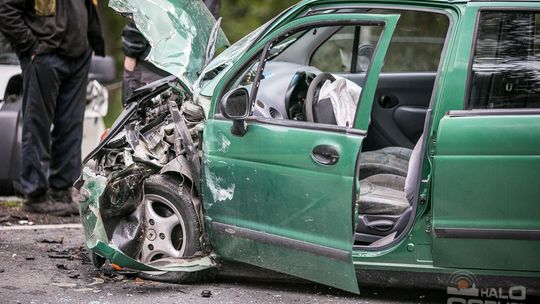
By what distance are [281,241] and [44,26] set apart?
3.41 metres

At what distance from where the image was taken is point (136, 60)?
8.16 metres

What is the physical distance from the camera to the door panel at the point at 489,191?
4777 mm

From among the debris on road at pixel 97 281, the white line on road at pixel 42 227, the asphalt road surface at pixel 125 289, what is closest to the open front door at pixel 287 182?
the asphalt road surface at pixel 125 289

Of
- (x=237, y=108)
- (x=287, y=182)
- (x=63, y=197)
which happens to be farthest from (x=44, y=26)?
(x=287, y=182)

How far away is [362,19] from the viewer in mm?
5105

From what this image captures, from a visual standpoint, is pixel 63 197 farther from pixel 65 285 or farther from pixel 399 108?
pixel 399 108

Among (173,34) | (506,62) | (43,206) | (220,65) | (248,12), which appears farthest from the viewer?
(248,12)

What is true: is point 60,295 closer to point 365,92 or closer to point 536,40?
point 365,92

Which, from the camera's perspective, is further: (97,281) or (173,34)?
(173,34)

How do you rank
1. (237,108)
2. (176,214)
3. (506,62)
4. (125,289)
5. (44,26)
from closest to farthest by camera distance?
(506,62)
(237,108)
(125,289)
(176,214)
(44,26)

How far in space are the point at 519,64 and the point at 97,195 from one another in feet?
8.39

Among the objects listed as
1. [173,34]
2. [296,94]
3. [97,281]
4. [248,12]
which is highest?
[173,34]

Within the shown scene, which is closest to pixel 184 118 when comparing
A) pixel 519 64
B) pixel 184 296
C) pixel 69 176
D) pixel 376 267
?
pixel 184 296

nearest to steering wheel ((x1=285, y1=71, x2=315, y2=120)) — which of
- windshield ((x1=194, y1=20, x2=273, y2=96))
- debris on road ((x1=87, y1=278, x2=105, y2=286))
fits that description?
windshield ((x1=194, y1=20, x2=273, y2=96))
